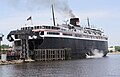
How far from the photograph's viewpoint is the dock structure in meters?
109

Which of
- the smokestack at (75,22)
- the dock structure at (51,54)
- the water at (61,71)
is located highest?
the smokestack at (75,22)

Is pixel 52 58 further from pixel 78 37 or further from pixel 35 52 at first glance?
pixel 78 37

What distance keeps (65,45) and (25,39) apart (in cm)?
1758

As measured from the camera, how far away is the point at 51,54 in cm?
11275

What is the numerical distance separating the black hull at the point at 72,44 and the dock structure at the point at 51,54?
1.19 meters

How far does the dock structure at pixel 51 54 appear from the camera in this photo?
109 meters

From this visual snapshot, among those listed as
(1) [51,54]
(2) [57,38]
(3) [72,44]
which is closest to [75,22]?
(3) [72,44]

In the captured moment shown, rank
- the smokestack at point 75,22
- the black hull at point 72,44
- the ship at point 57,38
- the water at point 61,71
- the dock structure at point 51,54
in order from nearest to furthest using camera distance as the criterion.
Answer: the water at point 61,71, the ship at point 57,38, the dock structure at point 51,54, the black hull at point 72,44, the smokestack at point 75,22

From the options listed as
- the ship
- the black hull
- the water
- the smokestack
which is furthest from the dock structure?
the water

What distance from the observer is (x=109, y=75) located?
193 feet

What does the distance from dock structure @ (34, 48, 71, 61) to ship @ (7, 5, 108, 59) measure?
0.98m

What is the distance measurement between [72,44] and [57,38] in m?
11.5

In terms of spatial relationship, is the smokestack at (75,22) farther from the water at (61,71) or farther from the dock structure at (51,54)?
the water at (61,71)

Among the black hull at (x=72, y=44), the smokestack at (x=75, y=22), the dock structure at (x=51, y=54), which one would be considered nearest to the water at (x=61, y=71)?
the dock structure at (x=51, y=54)
